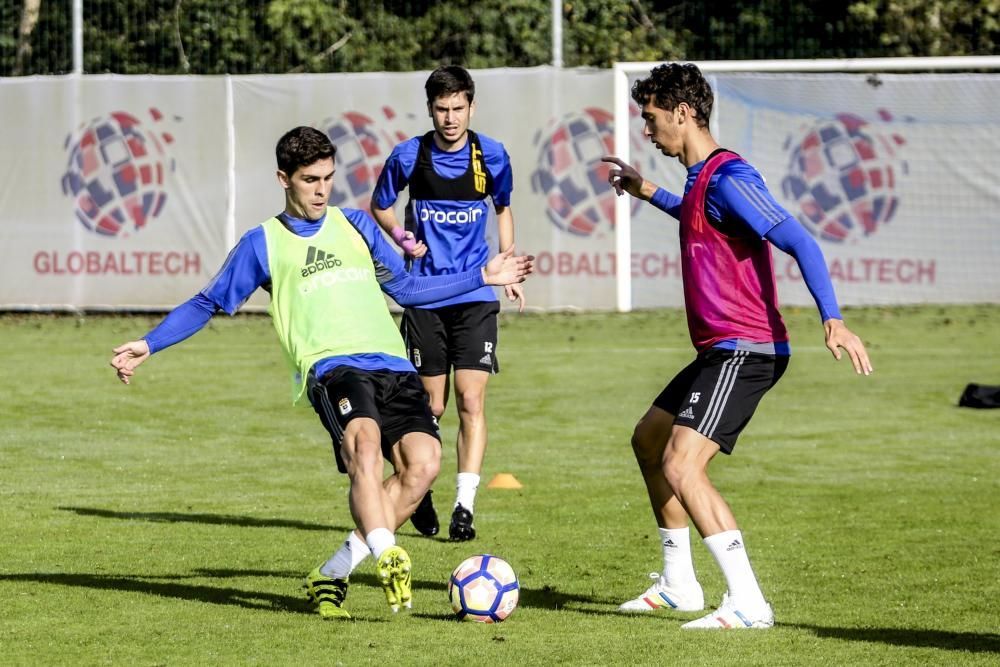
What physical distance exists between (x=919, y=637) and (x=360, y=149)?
1652 centimetres

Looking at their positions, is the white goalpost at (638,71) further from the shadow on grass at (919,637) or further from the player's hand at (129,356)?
the shadow on grass at (919,637)

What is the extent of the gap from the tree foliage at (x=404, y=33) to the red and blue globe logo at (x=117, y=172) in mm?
1278

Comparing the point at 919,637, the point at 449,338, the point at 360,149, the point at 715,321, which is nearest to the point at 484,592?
the point at 715,321

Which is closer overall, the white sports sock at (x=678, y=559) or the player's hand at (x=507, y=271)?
the player's hand at (x=507, y=271)

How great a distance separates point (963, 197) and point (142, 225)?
1035 cm

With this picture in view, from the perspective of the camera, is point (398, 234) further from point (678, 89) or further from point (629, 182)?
point (678, 89)

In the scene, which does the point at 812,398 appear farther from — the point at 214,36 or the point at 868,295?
the point at 214,36

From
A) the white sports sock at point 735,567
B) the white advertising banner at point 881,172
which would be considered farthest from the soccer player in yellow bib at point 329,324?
the white advertising banner at point 881,172

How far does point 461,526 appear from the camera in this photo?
868cm

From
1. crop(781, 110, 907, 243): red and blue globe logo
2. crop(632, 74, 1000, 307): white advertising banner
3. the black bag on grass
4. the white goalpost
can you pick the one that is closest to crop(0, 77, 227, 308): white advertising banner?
the white goalpost

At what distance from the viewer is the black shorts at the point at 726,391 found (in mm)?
6500

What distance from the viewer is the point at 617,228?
21766mm

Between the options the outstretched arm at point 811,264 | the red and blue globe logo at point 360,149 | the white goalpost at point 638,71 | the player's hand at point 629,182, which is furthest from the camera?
the red and blue globe logo at point 360,149

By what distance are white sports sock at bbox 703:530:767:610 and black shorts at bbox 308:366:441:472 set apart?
1.20 m
